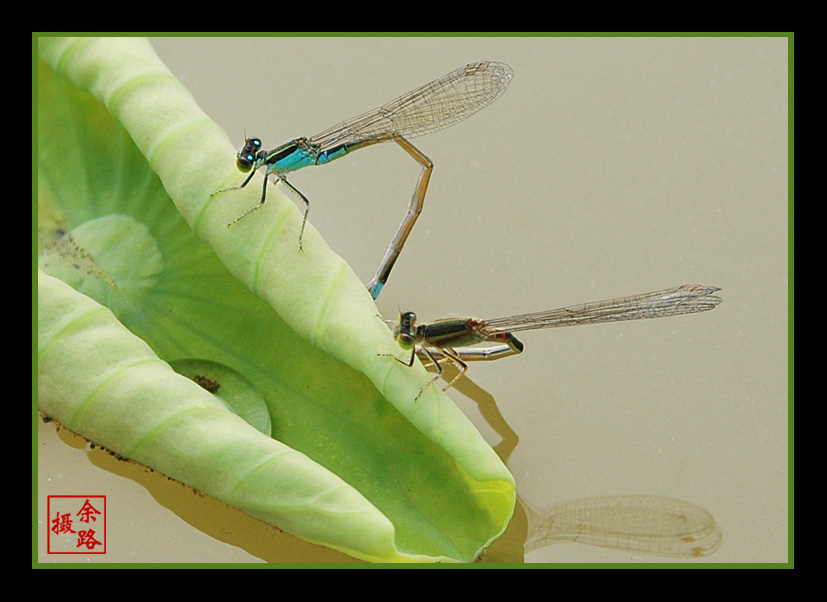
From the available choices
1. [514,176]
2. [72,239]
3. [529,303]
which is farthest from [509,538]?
[72,239]

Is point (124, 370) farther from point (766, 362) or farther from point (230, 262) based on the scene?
point (766, 362)

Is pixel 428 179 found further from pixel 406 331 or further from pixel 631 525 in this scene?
pixel 631 525

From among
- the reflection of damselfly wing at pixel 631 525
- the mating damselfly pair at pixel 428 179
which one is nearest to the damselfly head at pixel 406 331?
the mating damselfly pair at pixel 428 179

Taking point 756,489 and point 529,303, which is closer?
point 756,489

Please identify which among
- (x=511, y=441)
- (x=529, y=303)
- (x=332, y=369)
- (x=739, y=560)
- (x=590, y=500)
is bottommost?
(x=739, y=560)

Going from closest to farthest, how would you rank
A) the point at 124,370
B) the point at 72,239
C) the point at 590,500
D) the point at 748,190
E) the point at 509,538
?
1. the point at 124,370
2. the point at 509,538
3. the point at 590,500
4. the point at 72,239
5. the point at 748,190

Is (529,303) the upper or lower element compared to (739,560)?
upper

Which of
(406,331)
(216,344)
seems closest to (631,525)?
(406,331)
